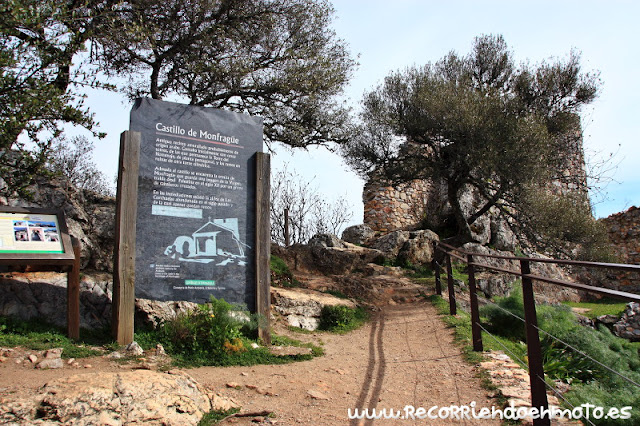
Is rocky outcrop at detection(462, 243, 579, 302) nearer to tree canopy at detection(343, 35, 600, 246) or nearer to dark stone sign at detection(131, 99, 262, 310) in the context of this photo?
tree canopy at detection(343, 35, 600, 246)

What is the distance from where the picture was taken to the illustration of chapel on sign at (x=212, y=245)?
5.89 m

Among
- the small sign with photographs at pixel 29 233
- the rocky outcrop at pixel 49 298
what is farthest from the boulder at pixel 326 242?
the small sign with photographs at pixel 29 233

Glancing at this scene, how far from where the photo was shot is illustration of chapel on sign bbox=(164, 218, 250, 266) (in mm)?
5895

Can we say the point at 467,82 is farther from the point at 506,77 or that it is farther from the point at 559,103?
the point at 559,103

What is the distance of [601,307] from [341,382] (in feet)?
35.1

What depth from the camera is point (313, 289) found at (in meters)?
9.53

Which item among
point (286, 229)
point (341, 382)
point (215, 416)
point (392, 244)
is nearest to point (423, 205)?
point (392, 244)

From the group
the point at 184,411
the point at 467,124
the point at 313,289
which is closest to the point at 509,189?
the point at 467,124

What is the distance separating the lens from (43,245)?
16.6 ft

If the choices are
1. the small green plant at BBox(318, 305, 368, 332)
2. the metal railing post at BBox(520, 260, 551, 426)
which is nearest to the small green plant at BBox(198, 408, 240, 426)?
the metal railing post at BBox(520, 260, 551, 426)

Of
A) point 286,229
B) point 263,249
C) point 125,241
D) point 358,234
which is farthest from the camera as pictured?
point 286,229

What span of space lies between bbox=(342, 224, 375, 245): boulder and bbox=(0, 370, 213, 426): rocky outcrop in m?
11.6

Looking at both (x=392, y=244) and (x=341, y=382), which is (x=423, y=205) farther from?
(x=341, y=382)

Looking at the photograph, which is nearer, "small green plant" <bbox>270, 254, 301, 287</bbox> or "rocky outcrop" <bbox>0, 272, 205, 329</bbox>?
"rocky outcrop" <bbox>0, 272, 205, 329</bbox>
